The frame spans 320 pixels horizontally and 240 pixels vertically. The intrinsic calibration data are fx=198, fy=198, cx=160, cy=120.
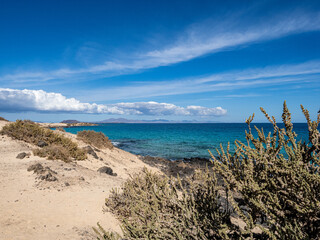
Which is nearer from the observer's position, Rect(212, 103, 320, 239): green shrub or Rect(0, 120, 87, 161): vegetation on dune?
Rect(212, 103, 320, 239): green shrub

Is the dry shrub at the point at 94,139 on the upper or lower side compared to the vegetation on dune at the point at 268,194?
lower

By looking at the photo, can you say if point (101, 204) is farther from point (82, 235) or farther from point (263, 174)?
point (263, 174)

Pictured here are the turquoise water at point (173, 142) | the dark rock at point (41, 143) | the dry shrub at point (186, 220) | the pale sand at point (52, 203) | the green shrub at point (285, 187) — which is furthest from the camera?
the turquoise water at point (173, 142)

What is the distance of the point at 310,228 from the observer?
8.29ft

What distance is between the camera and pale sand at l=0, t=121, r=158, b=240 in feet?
17.0

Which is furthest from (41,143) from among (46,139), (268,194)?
(268,194)

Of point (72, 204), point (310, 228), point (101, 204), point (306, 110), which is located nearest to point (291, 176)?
point (310, 228)

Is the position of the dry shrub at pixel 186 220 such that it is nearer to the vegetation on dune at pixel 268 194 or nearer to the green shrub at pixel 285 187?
the vegetation on dune at pixel 268 194

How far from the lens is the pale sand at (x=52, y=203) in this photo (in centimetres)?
517

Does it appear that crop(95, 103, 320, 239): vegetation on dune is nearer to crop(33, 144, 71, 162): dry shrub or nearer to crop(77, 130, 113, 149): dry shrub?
crop(33, 144, 71, 162): dry shrub

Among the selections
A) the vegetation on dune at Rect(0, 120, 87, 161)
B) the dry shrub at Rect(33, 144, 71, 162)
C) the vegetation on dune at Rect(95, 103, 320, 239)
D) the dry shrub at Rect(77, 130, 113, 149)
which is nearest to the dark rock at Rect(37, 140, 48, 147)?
the vegetation on dune at Rect(0, 120, 87, 161)

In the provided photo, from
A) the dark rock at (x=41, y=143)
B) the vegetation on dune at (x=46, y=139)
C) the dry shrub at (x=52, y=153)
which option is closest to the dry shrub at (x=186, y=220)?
the dry shrub at (x=52, y=153)

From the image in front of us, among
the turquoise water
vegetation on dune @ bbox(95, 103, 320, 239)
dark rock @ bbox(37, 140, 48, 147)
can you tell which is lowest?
the turquoise water

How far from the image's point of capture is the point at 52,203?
22.0 ft
